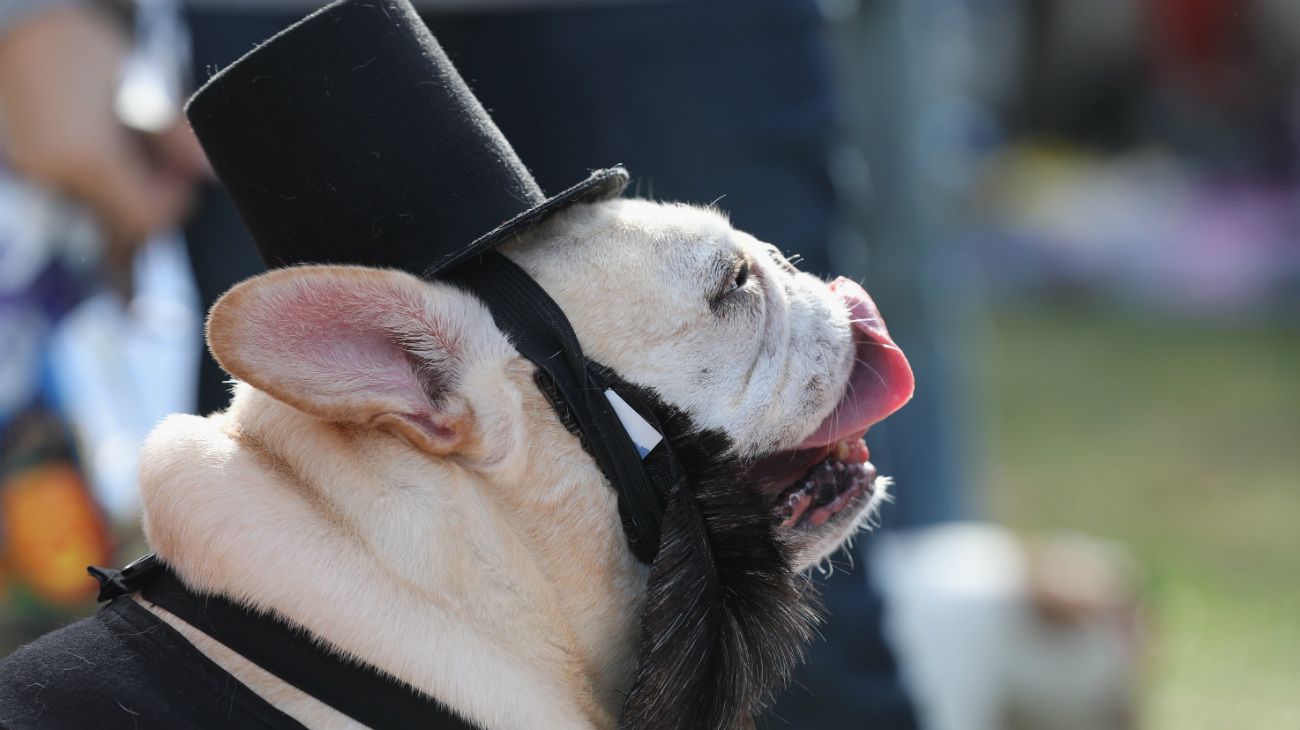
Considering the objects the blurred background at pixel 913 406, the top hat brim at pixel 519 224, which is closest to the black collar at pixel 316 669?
the top hat brim at pixel 519 224

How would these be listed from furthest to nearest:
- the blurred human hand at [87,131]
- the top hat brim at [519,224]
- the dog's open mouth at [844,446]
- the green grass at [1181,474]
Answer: the green grass at [1181,474]
the blurred human hand at [87,131]
the dog's open mouth at [844,446]
the top hat brim at [519,224]

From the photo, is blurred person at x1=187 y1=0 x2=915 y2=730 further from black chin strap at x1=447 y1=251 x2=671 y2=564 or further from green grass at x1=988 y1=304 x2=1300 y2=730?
green grass at x1=988 y1=304 x2=1300 y2=730

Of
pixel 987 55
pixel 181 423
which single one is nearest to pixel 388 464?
pixel 181 423

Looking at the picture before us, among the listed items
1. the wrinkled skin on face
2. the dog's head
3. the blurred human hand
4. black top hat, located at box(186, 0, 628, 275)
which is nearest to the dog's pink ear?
the dog's head

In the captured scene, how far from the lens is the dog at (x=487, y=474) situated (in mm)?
1693

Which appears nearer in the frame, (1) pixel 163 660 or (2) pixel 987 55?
(1) pixel 163 660

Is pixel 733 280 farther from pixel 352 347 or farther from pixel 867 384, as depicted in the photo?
pixel 352 347

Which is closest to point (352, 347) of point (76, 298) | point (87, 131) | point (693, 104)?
point (693, 104)

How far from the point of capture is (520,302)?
6.14ft

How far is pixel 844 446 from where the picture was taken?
2.18m

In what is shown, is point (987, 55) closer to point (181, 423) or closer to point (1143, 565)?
point (1143, 565)

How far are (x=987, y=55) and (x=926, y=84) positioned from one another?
840 centimetres

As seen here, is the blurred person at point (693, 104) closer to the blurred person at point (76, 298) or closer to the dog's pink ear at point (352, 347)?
the blurred person at point (76, 298)

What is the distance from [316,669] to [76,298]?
2485mm
